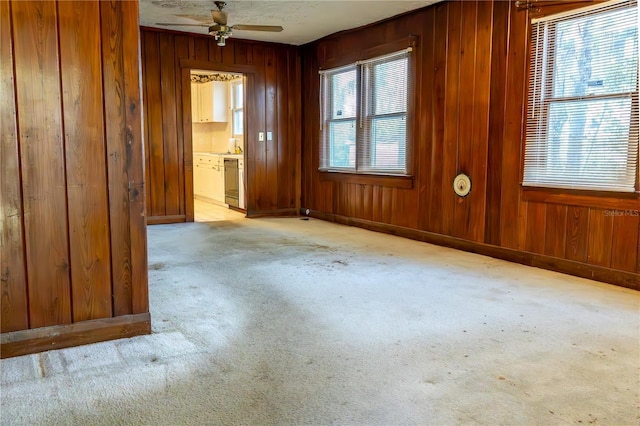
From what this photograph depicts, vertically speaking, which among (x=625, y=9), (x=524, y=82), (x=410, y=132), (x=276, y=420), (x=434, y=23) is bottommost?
(x=276, y=420)

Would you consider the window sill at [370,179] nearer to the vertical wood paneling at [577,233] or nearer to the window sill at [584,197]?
the window sill at [584,197]

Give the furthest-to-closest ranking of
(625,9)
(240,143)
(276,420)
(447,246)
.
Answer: (240,143) < (447,246) < (625,9) < (276,420)

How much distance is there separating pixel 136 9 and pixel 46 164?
885 millimetres

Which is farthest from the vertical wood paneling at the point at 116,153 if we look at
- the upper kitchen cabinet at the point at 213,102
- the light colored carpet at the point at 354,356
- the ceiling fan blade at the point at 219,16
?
the upper kitchen cabinet at the point at 213,102

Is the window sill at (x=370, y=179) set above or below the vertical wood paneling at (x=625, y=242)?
above

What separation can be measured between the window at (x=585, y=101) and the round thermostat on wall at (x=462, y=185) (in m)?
0.64

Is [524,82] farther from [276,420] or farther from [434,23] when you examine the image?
[276,420]

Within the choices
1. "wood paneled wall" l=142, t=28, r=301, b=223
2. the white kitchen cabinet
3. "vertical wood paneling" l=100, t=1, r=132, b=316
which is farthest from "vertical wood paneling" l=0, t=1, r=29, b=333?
the white kitchen cabinet

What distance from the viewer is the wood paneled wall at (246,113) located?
250 inches

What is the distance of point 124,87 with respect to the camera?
243 centimetres

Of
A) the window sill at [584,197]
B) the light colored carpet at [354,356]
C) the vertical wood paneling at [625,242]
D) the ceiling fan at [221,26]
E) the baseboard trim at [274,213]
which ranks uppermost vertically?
the ceiling fan at [221,26]

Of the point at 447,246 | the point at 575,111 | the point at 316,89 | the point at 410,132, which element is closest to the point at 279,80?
the point at 316,89

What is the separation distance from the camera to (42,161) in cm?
230

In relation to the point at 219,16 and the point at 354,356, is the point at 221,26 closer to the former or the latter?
the point at 219,16
